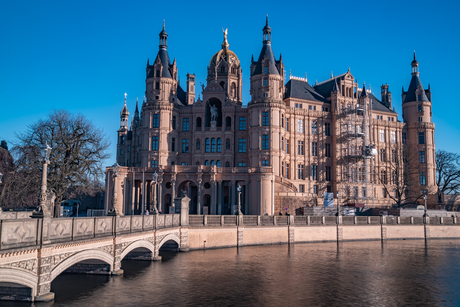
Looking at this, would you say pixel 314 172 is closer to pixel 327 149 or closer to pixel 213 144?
pixel 327 149

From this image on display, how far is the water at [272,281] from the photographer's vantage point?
22906mm

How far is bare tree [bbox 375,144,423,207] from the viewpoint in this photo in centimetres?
7806

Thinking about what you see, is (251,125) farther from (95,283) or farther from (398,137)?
(95,283)

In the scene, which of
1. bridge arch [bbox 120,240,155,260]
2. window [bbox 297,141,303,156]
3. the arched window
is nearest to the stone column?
the arched window

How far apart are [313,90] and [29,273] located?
7152 centimetres

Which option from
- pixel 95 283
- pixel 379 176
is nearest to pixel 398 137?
pixel 379 176

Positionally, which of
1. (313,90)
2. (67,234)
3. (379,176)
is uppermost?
(313,90)

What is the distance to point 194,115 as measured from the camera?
74438 millimetres

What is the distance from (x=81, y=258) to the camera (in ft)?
71.6

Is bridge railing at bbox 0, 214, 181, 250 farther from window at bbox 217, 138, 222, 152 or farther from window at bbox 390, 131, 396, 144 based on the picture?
window at bbox 390, 131, 396, 144

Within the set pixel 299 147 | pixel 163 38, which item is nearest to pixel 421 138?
pixel 299 147

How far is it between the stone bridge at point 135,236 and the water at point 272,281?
1.16m

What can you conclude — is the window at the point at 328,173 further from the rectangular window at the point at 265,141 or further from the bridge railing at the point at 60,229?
the bridge railing at the point at 60,229

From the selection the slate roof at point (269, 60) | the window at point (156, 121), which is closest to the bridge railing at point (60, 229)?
the window at point (156, 121)
